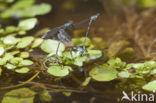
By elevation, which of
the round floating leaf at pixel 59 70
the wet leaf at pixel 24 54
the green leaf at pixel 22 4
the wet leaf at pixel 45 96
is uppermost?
the green leaf at pixel 22 4

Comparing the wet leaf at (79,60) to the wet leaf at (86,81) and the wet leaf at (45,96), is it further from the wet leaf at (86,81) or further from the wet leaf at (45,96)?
the wet leaf at (45,96)

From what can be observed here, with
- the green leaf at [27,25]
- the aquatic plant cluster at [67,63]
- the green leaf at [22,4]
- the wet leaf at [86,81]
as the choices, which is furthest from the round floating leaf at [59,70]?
the green leaf at [22,4]

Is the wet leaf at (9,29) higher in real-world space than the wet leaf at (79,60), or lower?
higher

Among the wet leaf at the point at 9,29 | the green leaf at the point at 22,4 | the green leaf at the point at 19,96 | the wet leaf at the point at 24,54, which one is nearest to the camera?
the green leaf at the point at 19,96

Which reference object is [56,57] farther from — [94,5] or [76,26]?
[94,5]

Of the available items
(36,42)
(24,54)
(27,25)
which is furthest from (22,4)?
(24,54)

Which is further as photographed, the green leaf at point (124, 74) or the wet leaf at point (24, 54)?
the wet leaf at point (24, 54)

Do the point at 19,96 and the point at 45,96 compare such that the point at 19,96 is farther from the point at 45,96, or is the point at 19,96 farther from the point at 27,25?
the point at 27,25
